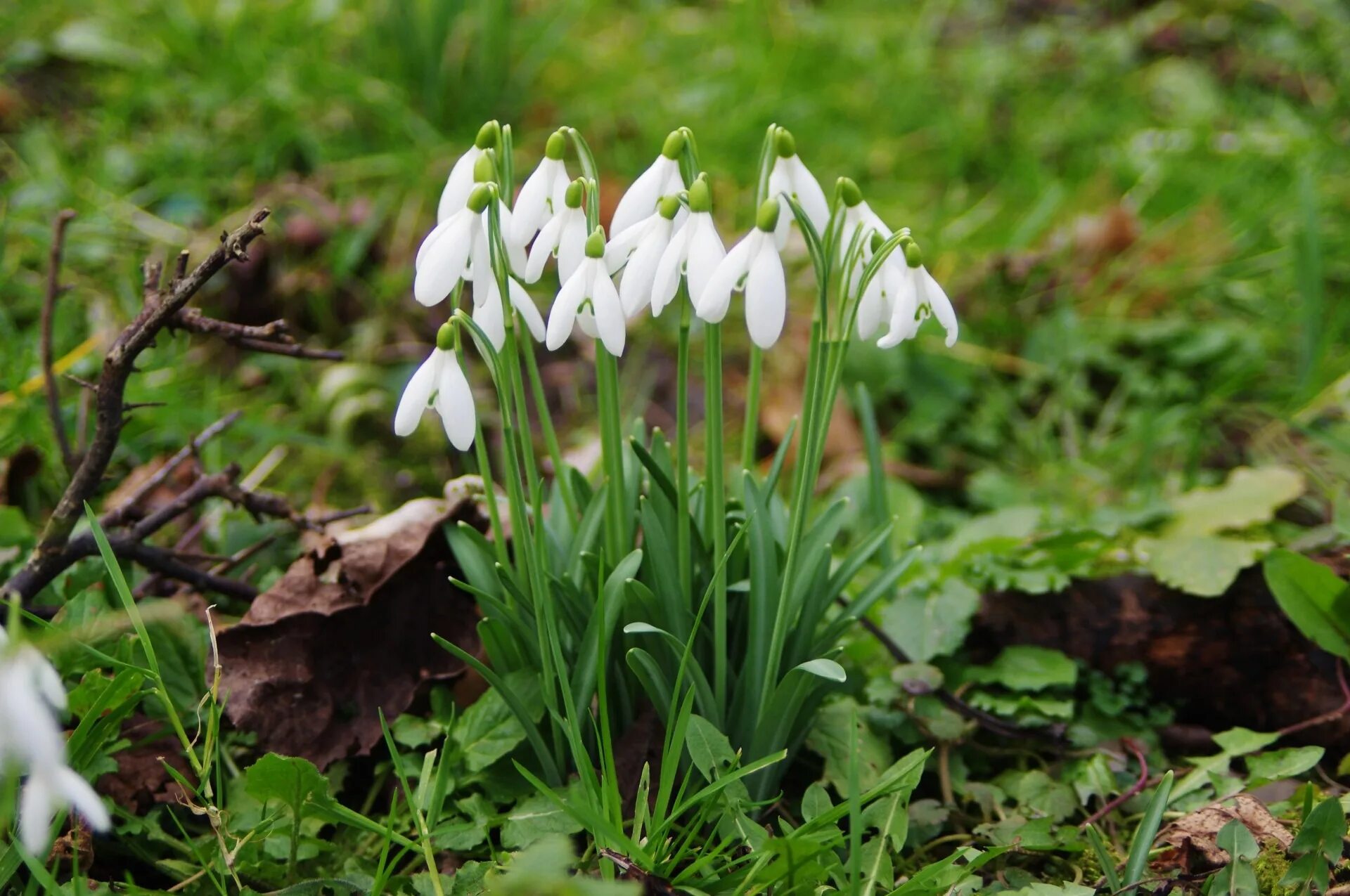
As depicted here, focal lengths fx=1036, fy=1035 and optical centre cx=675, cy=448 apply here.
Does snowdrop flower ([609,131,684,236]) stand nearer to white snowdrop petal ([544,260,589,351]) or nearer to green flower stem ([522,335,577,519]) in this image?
white snowdrop petal ([544,260,589,351])

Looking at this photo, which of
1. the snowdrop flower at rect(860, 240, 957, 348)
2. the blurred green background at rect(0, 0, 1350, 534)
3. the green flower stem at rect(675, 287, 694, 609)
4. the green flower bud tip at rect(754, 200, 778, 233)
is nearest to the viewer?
the green flower bud tip at rect(754, 200, 778, 233)

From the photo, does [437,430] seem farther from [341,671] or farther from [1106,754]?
[1106,754]

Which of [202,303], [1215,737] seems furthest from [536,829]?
[202,303]

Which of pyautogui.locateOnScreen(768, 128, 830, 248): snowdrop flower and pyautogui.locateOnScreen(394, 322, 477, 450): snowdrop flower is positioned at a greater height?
pyautogui.locateOnScreen(768, 128, 830, 248): snowdrop flower

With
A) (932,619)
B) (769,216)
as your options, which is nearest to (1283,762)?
(932,619)

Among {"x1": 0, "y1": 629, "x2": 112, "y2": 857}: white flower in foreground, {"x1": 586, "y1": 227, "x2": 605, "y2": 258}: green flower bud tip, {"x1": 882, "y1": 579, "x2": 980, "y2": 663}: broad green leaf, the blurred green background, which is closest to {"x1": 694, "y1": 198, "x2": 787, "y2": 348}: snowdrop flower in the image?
{"x1": 586, "y1": 227, "x2": 605, "y2": 258}: green flower bud tip

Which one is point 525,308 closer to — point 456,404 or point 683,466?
point 456,404
